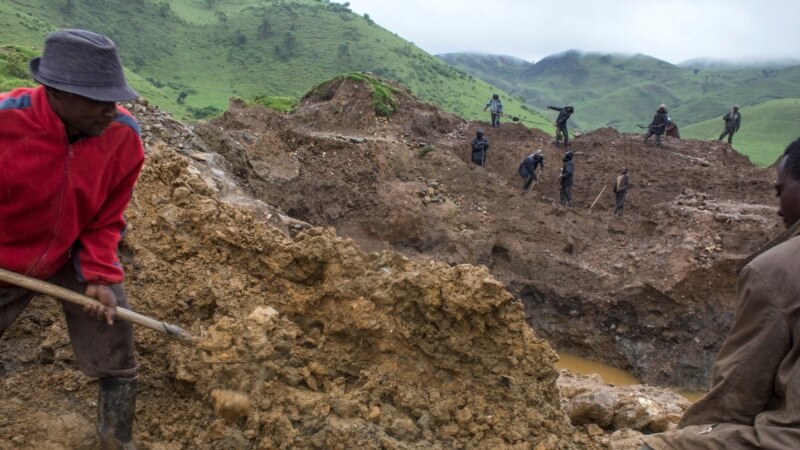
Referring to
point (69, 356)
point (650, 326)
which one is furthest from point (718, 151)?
point (69, 356)

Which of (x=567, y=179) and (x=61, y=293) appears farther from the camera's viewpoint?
(x=567, y=179)

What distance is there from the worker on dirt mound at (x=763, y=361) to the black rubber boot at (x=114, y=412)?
207 cm

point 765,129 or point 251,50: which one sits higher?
point 765,129

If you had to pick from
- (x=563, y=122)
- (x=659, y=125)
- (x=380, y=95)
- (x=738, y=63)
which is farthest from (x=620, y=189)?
(x=738, y=63)

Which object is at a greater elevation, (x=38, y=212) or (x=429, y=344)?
(x=38, y=212)

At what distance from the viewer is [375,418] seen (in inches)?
102

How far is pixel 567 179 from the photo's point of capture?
13.4m

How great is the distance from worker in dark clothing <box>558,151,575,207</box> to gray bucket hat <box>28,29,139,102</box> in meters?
12.4

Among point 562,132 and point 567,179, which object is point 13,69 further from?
point 562,132

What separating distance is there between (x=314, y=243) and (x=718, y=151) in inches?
694

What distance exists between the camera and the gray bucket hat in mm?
1820

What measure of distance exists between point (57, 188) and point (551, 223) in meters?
10.6

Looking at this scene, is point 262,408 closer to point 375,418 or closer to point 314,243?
point 375,418

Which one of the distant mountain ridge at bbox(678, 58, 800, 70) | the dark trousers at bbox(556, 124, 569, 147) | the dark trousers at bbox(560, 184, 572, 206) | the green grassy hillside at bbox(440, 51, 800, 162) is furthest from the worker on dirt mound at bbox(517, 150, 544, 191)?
the distant mountain ridge at bbox(678, 58, 800, 70)
